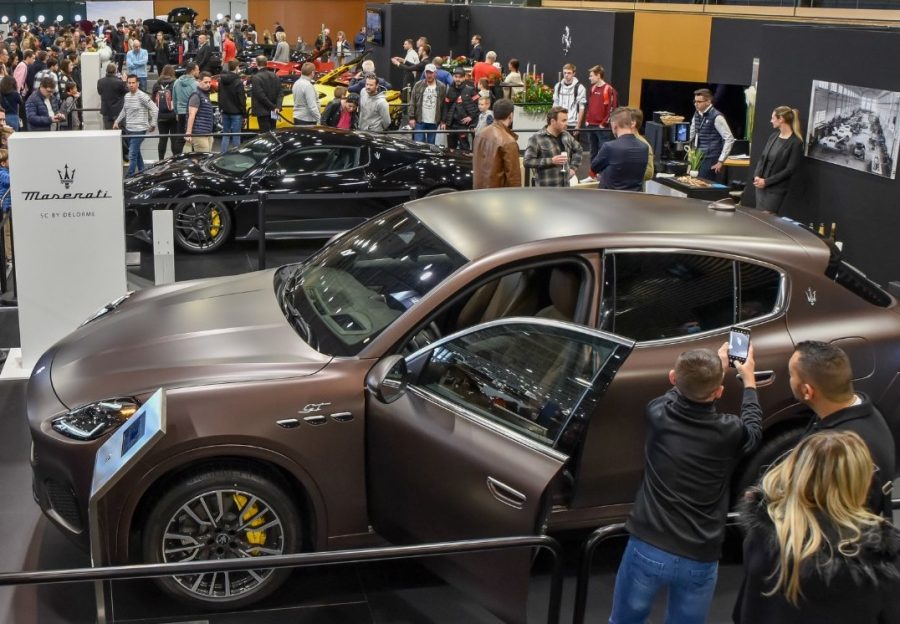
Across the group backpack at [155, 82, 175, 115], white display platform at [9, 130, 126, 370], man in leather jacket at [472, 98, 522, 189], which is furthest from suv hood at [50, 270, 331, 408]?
backpack at [155, 82, 175, 115]

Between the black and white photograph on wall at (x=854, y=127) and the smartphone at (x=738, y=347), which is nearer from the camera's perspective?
the smartphone at (x=738, y=347)

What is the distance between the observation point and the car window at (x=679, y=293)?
211 inches

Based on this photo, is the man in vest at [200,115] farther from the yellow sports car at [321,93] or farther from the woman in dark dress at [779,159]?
the woman in dark dress at [779,159]

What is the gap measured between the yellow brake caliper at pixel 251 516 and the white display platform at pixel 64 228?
3609 mm

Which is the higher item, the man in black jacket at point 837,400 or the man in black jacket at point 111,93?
the man in black jacket at point 111,93

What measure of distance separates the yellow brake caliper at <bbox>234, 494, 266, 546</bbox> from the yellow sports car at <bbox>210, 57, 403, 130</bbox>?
1220 cm

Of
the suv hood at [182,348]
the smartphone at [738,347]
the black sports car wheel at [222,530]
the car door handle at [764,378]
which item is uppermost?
the smartphone at [738,347]

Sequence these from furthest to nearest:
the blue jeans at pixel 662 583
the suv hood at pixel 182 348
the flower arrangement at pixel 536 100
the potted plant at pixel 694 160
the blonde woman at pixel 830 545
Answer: the flower arrangement at pixel 536 100, the potted plant at pixel 694 160, the suv hood at pixel 182 348, the blue jeans at pixel 662 583, the blonde woman at pixel 830 545

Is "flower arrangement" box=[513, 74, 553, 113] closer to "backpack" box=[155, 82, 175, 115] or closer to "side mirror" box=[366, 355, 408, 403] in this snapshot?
"backpack" box=[155, 82, 175, 115]

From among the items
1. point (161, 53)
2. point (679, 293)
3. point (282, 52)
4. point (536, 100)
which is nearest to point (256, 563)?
point (679, 293)

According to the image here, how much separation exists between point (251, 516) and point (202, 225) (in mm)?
6849

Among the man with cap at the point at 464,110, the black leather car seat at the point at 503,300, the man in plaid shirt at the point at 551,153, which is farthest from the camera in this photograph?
the man with cap at the point at 464,110

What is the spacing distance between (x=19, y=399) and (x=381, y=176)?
17.4 feet

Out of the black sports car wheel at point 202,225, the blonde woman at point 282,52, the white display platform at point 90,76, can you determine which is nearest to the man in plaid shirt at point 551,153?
the black sports car wheel at point 202,225
